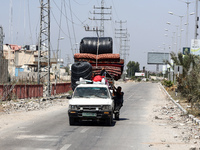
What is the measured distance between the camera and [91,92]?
48.3 feet

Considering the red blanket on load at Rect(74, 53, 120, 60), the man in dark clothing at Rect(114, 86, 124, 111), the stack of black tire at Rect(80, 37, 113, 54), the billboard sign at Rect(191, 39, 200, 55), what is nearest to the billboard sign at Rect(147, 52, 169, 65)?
the billboard sign at Rect(191, 39, 200, 55)

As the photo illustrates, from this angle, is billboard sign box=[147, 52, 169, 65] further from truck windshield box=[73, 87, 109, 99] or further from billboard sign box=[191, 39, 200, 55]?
truck windshield box=[73, 87, 109, 99]

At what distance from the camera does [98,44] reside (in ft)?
74.3

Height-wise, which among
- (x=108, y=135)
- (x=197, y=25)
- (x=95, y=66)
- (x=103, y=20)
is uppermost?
(x=103, y=20)

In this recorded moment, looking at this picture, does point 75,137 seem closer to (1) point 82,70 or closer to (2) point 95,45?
(1) point 82,70

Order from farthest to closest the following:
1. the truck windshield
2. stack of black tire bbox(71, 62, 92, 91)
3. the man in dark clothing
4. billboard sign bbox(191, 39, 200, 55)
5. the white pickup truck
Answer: billboard sign bbox(191, 39, 200, 55) → stack of black tire bbox(71, 62, 92, 91) → the man in dark clothing → the truck windshield → the white pickup truck

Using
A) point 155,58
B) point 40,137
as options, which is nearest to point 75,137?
point 40,137

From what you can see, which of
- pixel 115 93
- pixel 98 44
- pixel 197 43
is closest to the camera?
pixel 115 93

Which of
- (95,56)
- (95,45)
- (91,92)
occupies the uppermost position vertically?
(95,45)

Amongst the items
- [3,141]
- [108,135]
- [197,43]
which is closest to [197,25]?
[197,43]

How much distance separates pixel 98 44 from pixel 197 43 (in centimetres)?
1217

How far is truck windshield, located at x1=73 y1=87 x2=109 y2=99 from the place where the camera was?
1455 centimetres

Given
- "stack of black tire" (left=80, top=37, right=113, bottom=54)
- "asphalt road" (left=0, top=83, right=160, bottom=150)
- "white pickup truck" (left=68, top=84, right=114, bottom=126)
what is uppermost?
"stack of black tire" (left=80, top=37, right=113, bottom=54)

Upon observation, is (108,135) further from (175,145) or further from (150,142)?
(175,145)
